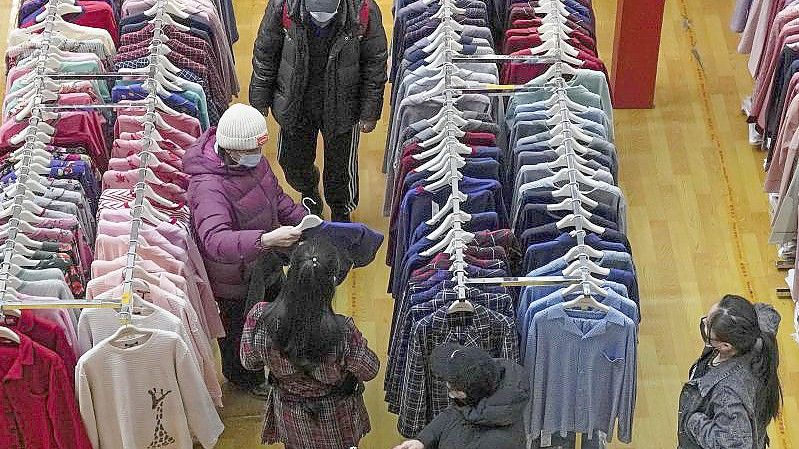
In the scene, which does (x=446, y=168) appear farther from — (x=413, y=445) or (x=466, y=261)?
(x=413, y=445)

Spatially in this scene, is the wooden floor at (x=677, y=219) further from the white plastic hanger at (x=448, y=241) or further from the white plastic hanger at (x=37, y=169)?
the white plastic hanger at (x=37, y=169)

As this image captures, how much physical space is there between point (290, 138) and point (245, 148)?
1449 mm

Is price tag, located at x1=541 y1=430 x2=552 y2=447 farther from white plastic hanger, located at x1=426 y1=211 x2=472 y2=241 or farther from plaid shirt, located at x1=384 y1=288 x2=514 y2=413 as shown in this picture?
white plastic hanger, located at x1=426 y1=211 x2=472 y2=241

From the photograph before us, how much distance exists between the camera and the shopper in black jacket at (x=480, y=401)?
4008 mm

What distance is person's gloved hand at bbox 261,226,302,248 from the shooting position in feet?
15.4

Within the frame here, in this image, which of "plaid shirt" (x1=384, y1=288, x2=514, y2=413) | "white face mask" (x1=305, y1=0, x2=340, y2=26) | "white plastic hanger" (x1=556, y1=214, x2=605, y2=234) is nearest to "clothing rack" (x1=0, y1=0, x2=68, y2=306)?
"white face mask" (x1=305, y1=0, x2=340, y2=26)

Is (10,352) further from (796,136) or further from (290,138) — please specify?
(796,136)

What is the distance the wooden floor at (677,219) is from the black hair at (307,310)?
4.79 ft

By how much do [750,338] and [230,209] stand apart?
83.0 inches

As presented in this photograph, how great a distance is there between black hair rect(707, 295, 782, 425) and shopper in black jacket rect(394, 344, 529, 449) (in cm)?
70

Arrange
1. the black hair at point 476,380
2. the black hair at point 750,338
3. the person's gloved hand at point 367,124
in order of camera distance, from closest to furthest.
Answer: the black hair at point 476,380 → the black hair at point 750,338 → the person's gloved hand at point 367,124

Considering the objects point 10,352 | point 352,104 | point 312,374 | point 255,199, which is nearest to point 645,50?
point 352,104

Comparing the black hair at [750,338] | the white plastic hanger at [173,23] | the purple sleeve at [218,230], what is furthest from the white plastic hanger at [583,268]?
the white plastic hanger at [173,23]

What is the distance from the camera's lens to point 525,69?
5836 millimetres
